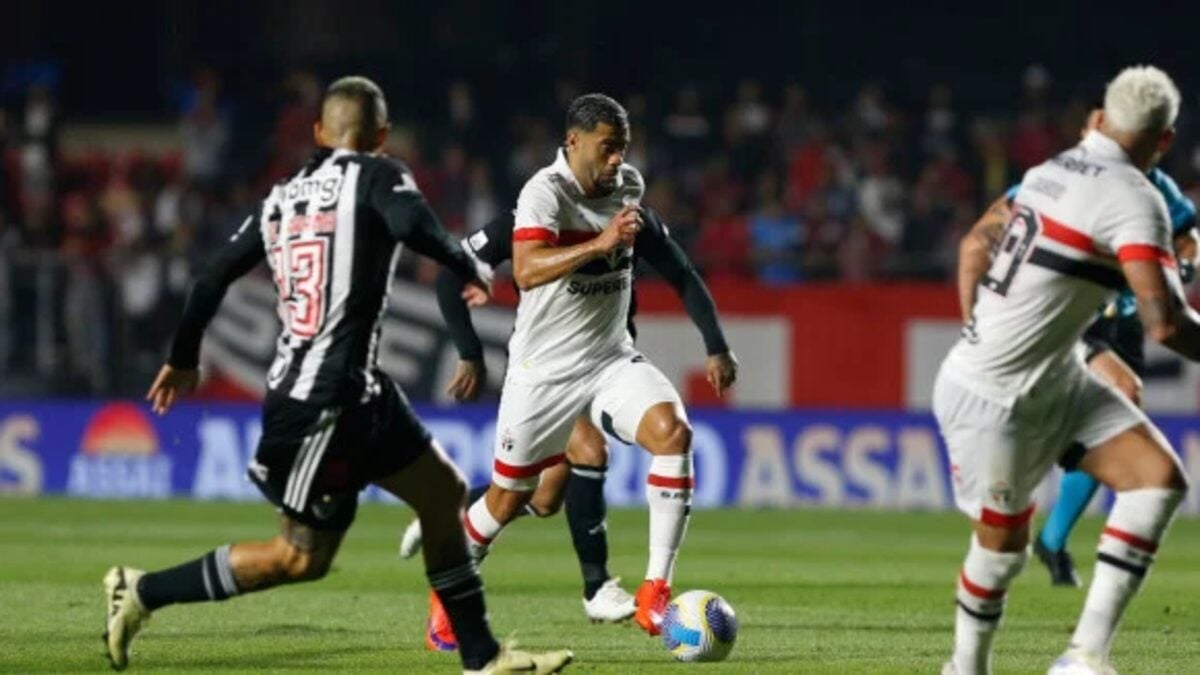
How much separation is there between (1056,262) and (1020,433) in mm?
570

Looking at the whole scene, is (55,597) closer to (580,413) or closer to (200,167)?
(580,413)

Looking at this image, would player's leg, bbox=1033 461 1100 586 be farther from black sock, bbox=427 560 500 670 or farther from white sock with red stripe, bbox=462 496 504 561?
black sock, bbox=427 560 500 670

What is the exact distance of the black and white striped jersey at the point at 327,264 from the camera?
8.15 metres

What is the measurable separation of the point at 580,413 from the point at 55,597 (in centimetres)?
353

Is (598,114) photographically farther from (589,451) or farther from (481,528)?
(589,451)

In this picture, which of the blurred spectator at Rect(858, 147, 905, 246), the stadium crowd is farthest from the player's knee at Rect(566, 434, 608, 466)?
the blurred spectator at Rect(858, 147, 905, 246)

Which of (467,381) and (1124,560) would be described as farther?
(467,381)

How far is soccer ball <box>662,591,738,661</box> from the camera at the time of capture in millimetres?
9492

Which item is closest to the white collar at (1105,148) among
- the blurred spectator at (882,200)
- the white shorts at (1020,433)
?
the white shorts at (1020,433)

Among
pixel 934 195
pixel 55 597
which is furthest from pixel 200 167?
pixel 55 597

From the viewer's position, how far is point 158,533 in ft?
58.0

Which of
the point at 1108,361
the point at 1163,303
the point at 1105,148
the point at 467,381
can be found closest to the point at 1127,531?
the point at 1163,303

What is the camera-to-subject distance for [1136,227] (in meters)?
7.76

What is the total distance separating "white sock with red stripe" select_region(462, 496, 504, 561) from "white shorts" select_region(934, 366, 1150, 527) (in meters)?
2.74
